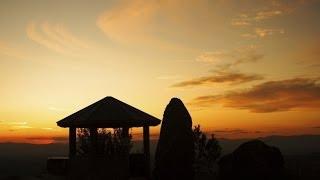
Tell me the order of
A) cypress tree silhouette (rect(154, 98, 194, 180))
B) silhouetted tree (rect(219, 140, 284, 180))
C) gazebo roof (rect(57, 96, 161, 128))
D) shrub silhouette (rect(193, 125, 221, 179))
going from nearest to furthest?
gazebo roof (rect(57, 96, 161, 128)) → cypress tree silhouette (rect(154, 98, 194, 180)) → silhouetted tree (rect(219, 140, 284, 180)) → shrub silhouette (rect(193, 125, 221, 179))

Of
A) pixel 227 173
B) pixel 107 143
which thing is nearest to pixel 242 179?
pixel 227 173

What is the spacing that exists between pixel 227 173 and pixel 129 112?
1128cm

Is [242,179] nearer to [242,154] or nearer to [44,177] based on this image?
[242,154]

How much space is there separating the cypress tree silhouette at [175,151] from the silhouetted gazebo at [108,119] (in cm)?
270

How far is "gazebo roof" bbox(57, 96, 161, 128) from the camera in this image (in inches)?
829

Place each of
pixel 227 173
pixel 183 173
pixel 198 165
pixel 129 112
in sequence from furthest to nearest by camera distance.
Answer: pixel 198 165 → pixel 227 173 → pixel 183 173 → pixel 129 112

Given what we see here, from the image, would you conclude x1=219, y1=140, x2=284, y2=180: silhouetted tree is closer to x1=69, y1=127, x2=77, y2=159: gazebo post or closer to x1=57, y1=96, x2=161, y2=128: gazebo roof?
x1=57, y1=96, x2=161, y2=128: gazebo roof

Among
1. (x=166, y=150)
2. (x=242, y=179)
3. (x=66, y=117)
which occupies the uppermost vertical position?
(x=66, y=117)

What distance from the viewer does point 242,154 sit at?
30.6m

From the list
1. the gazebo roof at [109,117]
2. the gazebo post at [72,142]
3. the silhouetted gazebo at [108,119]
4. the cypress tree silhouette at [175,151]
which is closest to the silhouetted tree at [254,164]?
the cypress tree silhouette at [175,151]

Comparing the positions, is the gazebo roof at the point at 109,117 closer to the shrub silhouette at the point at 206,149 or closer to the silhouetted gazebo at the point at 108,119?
the silhouetted gazebo at the point at 108,119

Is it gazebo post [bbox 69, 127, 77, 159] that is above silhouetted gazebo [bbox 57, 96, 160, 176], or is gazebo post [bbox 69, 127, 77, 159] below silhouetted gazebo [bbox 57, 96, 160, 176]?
below

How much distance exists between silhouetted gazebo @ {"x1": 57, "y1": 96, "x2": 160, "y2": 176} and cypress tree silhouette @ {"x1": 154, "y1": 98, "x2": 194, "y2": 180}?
270 centimetres

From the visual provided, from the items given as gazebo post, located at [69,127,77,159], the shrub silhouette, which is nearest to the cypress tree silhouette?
gazebo post, located at [69,127,77,159]
